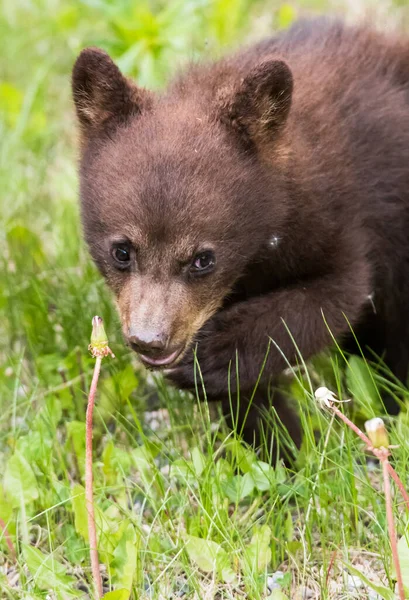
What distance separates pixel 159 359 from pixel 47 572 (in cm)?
74

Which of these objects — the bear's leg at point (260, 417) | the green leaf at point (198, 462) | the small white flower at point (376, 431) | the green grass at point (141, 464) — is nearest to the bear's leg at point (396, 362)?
the green grass at point (141, 464)

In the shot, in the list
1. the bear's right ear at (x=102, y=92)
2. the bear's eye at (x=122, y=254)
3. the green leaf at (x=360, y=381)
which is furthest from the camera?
the green leaf at (x=360, y=381)

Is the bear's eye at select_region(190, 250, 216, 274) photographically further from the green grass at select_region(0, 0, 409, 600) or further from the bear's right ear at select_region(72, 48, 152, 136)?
the bear's right ear at select_region(72, 48, 152, 136)

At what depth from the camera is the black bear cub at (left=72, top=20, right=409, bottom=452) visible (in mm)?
3400

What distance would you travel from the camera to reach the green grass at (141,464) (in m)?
3.24

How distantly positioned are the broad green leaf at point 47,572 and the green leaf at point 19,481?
346 millimetres

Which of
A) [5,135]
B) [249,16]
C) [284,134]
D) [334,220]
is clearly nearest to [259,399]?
[334,220]

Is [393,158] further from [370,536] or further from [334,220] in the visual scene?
[370,536]

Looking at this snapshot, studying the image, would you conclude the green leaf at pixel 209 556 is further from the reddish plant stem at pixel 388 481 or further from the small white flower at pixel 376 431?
the small white flower at pixel 376 431

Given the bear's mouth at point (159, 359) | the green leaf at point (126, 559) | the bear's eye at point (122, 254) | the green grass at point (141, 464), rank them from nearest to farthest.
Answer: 1. the green leaf at point (126, 559)
2. the green grass at point (141, 464)
3. the bear's mouth at point (159, 359)
4. the bear's eye at point (122, 254)

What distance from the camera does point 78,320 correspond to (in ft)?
14.7

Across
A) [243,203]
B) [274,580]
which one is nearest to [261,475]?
[274,580]

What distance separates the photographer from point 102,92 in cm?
366

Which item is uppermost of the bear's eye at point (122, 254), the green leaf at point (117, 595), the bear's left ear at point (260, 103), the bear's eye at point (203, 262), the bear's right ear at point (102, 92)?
the bear's right ear at point (102, 92)
